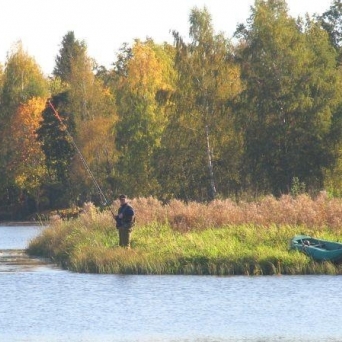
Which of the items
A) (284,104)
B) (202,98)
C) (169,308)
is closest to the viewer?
(169,308)

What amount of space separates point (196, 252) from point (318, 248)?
3147 mm

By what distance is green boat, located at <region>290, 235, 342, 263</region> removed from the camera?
96.7ft

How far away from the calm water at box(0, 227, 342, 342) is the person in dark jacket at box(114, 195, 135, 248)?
1.85 metres

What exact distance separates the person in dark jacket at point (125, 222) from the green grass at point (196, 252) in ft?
1.04

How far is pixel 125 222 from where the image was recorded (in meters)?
32.8

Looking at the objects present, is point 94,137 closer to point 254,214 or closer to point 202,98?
point 202,98

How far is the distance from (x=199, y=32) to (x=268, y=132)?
271 inches

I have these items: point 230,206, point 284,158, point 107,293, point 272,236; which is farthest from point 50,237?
point 284,158

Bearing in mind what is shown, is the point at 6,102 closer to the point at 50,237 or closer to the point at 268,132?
the point at 268,132

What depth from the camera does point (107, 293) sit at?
27.4 metres

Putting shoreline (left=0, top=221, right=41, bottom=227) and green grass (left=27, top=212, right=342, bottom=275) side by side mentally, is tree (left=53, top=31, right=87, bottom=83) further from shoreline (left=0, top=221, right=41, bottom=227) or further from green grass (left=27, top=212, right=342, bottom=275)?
green grass (left=27, top=212, right=342, bottom=275)

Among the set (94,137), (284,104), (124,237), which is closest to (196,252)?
(124,237)

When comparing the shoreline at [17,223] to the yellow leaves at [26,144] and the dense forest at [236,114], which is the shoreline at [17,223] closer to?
the yellow leaves at [26,144]

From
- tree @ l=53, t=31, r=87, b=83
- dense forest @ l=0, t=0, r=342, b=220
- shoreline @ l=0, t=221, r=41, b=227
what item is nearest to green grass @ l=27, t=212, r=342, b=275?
dense forest @ l=0, t=0, r=342, b=220
